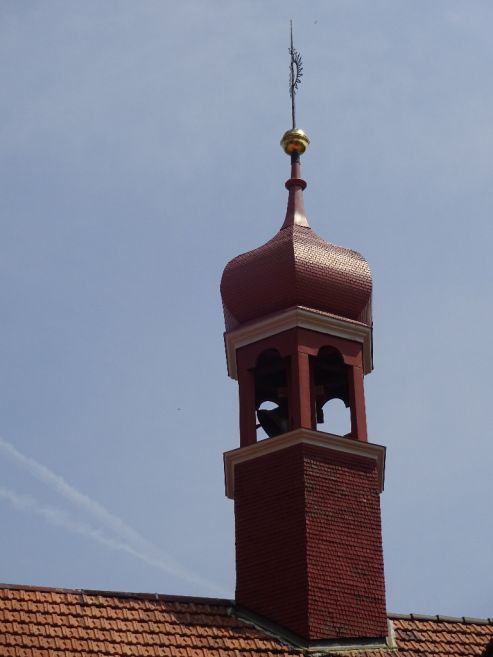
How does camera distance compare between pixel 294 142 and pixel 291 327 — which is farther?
pixel 294 142

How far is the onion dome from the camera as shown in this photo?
2453 centimetres

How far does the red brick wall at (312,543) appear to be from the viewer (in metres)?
21.9

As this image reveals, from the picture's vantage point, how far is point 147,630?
68.6 feet

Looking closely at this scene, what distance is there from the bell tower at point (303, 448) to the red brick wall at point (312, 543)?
0.04 feet

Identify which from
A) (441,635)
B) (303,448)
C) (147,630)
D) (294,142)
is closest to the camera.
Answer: (147,630)

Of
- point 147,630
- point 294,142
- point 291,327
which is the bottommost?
point 147,630

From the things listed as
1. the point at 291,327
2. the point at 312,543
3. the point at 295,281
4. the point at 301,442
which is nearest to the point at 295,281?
the point at 295,281

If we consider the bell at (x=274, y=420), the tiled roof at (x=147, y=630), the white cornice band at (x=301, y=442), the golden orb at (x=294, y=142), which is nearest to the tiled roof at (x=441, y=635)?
the tiled roof at (x=147, y=630)

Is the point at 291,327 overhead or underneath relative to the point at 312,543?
overhead

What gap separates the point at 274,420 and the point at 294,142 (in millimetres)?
4336

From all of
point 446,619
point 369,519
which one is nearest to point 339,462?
point 369,519

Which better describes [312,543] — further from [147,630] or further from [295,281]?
[295,281]

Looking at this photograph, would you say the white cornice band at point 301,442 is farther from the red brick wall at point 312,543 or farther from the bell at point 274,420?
the bell at point 274,420

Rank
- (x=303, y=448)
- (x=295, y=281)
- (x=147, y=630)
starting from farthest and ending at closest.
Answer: (x=295, y=281)
(x=303, y=448)
(x=147, y=630)
